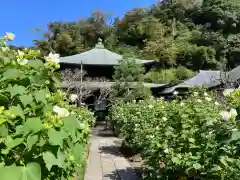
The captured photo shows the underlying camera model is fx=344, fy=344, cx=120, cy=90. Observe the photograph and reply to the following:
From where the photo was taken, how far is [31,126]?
4.53 ft

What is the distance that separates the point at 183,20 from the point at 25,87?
45.4m

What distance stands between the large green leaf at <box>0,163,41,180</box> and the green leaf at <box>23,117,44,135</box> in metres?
0.13

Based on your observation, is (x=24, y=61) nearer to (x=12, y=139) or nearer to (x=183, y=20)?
(x=12, y=139)

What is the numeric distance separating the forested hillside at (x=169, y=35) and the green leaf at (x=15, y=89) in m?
30.6

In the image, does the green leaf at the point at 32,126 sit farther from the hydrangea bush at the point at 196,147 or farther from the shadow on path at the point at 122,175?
the shadow on path at the point at 122,175

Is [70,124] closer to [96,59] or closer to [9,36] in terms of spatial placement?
[9,36]

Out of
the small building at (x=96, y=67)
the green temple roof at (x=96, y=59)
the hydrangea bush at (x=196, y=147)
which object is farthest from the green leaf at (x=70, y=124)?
the green temple roof at (x=96, y=59)

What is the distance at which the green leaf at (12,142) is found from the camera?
136 centimetres

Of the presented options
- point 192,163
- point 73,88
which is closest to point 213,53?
point 73,88

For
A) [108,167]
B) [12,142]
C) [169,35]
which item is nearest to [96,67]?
[108,167]

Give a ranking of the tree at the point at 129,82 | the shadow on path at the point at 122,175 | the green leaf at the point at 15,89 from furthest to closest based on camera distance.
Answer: the tree at the point at 129,82 < the shadow on path at the point at 122,175 < the green leaf at the point at 15,89

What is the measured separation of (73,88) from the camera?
18297 mm

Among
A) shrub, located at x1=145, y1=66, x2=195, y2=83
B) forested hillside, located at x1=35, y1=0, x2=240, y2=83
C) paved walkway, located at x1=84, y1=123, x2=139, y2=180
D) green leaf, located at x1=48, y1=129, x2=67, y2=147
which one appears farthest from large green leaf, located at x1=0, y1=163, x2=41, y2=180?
shrub, located at x1=145, y1=66, x2=195, y2=83

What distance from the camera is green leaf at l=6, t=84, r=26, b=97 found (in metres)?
1.60
